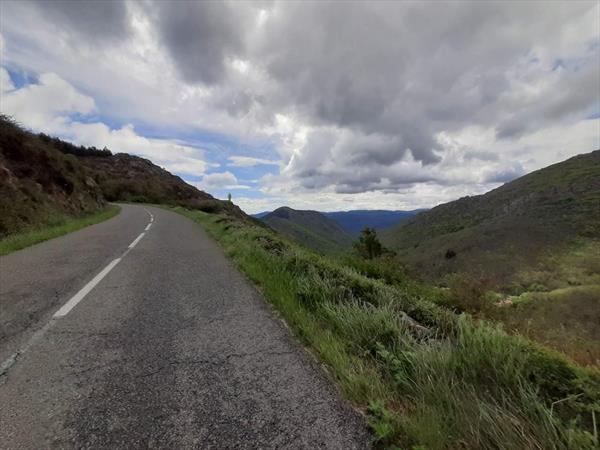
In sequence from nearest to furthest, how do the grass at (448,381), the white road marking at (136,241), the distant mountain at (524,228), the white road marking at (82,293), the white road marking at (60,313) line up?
the grass at (448,381) < the white road marking at (60,313) < the white road marking at (82,293) < the white road marking at (136,241) < the distant mountain at (524,228)

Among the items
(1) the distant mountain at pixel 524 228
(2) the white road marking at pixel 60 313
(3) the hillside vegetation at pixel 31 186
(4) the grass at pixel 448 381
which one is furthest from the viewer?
(1) the distant mountain at pixel 524 228

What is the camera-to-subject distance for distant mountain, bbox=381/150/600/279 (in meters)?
91.4

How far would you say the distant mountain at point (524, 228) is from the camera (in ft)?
300

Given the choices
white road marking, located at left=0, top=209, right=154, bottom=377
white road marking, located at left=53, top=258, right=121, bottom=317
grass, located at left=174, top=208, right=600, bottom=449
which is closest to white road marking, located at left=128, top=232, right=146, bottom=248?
white road marking, located at left=0, top=209, right=154, bottom=377

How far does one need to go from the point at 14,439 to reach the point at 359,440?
229cm

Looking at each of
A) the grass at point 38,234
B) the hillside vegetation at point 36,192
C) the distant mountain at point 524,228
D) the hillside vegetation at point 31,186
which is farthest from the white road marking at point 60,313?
the distant mountain at point 524,228

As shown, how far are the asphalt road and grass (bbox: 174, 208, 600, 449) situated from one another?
0.24 m

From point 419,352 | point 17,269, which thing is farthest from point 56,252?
point 419,352

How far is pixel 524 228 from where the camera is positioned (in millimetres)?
106938

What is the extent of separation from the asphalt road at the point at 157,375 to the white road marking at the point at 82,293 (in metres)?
0.04

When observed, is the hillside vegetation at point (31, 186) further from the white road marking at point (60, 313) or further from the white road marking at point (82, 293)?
the white road marking at point (60, 313)

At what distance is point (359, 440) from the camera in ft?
6.90

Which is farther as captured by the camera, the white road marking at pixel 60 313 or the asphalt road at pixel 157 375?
the white road marking at pixel 60 313

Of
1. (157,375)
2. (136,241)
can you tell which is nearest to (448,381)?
(157,375)
